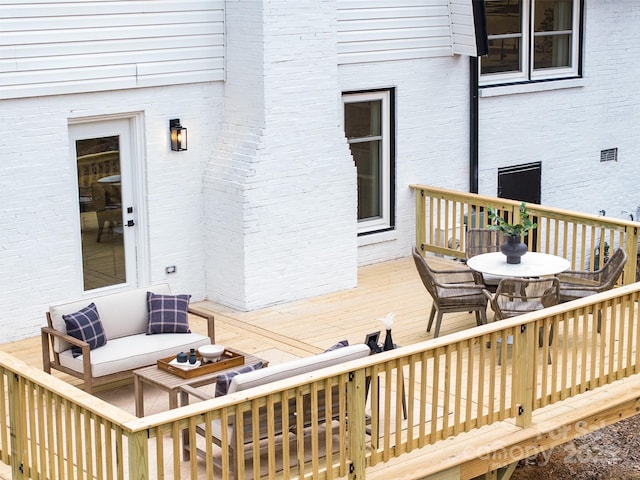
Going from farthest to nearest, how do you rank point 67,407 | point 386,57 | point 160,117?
point 386,57 < point 160,117 < point 67,407

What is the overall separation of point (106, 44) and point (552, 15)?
23.3 ft

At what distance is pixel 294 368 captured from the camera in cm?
730

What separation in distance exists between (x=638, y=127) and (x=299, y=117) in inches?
284

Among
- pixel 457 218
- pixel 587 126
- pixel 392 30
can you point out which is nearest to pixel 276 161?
pixel 392 30

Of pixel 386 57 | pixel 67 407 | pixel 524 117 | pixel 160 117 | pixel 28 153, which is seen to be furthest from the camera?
pixel 524 117

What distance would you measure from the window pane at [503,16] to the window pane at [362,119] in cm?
223

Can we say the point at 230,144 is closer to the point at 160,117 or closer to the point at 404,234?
Answer: the point at 160,117

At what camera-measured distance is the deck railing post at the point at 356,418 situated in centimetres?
718

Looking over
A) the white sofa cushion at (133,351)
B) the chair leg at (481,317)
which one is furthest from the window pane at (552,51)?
the white sofa cushion at (133,351)

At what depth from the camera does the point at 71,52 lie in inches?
420

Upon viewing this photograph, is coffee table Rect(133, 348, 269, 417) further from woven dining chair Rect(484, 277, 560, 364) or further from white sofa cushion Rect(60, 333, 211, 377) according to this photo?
woven dining chair Rect(484, 277, 560, 364)

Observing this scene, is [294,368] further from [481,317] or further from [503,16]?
[503,16]

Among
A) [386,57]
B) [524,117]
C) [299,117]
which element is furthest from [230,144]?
[524,117]

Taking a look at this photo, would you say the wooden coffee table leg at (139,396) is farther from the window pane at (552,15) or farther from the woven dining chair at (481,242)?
the window pane at (552,15)
